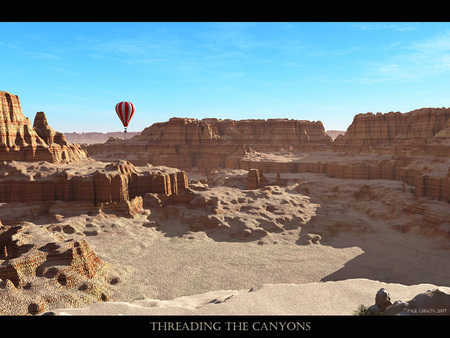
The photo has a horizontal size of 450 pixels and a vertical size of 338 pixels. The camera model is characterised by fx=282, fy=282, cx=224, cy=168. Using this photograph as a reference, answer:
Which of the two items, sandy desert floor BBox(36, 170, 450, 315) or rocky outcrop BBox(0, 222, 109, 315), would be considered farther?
rocky outcrop BBox(0, 222, 109, 315)

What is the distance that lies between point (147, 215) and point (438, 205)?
45.2 m

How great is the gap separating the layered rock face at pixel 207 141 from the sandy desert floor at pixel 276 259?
7022 cm

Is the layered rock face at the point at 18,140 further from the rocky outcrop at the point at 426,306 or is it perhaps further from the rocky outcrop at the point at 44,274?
the rocky outcrop at the point at 426,306

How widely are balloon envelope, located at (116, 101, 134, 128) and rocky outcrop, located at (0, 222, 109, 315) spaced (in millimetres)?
45208

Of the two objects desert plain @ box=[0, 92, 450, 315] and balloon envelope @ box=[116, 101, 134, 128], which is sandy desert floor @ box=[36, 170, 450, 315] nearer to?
desert plain @ box=[0, 92, 450, 315]

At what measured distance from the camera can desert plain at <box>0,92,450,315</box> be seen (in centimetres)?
1831

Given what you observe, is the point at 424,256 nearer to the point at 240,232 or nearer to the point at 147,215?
the point at 240,232

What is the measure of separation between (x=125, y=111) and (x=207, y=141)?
63.7m

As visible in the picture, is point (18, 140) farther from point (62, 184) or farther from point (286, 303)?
point (286, 303)

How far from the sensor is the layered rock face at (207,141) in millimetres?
121312

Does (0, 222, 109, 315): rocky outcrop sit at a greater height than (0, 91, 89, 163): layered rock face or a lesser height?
lesser

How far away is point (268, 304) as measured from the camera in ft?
49.8

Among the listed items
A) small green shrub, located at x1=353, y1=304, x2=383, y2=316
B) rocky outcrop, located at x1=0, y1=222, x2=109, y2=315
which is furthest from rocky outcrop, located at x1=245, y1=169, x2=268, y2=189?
small green shrub, located at x1=353, y1=304, x2=383, y2=316
